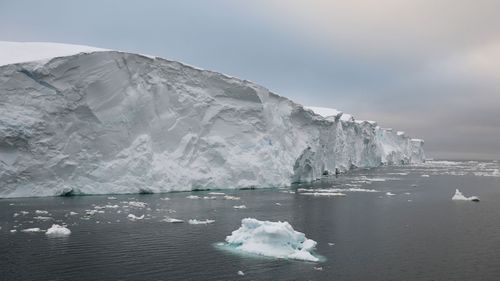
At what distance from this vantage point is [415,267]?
41.9 ft

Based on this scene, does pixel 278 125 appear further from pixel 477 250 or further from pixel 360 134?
pixel 360 134

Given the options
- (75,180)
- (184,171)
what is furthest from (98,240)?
(184,171)

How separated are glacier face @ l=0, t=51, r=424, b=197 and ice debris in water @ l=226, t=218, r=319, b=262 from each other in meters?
13.8

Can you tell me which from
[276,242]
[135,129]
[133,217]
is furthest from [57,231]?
[135,129]

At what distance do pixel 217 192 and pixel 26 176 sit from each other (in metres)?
11.4

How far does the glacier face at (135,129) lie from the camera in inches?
920

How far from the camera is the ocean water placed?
11.8 meters

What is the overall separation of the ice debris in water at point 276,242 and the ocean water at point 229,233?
499 mm

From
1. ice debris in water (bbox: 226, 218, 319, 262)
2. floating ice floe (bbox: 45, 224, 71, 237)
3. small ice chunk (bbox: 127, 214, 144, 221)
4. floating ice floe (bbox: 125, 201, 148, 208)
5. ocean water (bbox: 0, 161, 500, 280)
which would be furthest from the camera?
floating ice floe (bbox: 125, 201, 148, 208)

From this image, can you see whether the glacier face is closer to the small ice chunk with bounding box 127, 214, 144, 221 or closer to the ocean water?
the ocean water

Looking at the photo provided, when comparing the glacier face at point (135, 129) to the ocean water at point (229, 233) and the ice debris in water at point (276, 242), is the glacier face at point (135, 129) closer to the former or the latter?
the ocean water at point (229, 233)

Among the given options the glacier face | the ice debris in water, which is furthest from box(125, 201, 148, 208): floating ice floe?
the ice debris in water

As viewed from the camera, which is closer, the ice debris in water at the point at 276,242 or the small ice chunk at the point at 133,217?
the ice debris in water at the point at 276,242

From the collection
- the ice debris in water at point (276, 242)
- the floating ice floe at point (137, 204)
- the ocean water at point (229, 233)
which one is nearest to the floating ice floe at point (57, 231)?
the ocean water at point (229, 233)
